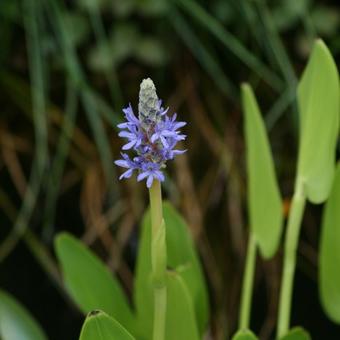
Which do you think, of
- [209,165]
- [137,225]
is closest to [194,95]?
[209,165]

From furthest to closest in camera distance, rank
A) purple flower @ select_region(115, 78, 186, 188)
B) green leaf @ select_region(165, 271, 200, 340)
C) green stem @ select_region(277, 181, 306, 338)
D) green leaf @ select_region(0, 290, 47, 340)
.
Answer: green leaf @ select_region(0, 290, 47, 340) → green stem @ select_region(277, 181, 306, 338) → green leaf @ select_region(165, 271, 200, 340) → purple flower @ select_region(115, 78, 186, 188)

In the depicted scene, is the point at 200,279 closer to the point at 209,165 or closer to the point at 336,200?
the point at 336,200

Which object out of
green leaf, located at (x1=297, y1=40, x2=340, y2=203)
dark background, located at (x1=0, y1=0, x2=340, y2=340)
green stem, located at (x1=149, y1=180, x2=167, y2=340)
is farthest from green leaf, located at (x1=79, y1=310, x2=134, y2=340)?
dark background, located at (x1=0, y1=0, x2=340, y2=340)

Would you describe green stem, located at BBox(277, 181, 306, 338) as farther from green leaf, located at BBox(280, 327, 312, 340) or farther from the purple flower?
the purple flower

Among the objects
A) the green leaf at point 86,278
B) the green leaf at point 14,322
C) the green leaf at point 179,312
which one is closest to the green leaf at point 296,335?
the green leaf at point 179,312

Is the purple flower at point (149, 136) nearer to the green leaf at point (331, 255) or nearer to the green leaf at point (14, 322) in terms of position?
the green leaf at point (331, 255)

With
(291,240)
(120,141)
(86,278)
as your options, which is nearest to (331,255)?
(291,240)

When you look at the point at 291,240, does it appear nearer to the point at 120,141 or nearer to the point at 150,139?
the point at 150,139
